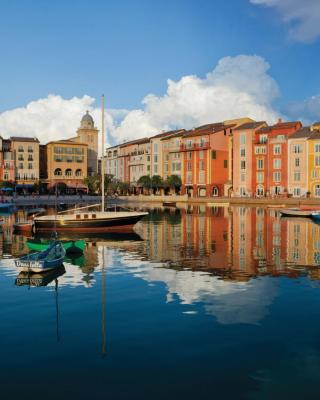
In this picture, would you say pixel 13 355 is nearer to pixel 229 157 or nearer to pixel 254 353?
pixel 254 353

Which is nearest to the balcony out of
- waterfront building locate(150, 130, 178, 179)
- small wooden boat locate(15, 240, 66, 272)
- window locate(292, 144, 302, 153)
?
waterfront building locate(150, 130, 178, 179)

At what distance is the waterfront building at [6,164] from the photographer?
13100 cm

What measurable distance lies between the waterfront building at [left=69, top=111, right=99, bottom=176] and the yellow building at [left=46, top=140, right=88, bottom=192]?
11.5 m

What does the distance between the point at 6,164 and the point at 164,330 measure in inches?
4950

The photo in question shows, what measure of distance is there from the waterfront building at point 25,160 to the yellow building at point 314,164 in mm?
79100

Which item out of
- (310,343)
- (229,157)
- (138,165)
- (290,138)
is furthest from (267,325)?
(138,165)

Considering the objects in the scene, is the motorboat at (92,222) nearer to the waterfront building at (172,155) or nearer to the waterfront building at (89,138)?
the waterfront building at (172,155)

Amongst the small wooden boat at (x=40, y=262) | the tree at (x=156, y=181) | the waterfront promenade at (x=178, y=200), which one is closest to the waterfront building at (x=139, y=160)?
the tree at (x=156, y=181)

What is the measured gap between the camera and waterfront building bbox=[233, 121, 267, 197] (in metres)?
105

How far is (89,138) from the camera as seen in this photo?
155750 millimetres

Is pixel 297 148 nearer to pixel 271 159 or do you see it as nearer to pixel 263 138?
pixel 271 159

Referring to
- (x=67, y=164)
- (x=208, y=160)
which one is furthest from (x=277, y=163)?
(x=67, y=164)

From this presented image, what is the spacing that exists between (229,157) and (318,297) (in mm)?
97929

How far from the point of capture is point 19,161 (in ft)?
440
